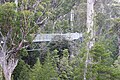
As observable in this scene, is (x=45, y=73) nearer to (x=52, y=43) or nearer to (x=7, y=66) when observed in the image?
(x=7, y=66)

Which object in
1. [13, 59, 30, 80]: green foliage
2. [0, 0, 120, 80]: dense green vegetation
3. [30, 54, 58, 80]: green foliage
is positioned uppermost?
[0, 0, 120, 80]: dense green vegetation

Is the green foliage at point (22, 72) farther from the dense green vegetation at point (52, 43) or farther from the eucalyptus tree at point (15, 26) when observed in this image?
A: the eucalyptus tree at point (15, 26)

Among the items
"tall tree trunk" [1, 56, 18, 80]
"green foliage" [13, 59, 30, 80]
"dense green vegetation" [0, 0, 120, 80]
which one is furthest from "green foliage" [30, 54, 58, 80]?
"green foliage" [13, 59, 30, 80]

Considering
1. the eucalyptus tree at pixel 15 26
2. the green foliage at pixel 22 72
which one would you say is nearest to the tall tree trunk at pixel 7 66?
the eucalyptus tree at pixel 15 26

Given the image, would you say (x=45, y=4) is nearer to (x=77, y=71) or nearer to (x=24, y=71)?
(x=24, y=71)

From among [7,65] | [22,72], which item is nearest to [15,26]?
[7,65]

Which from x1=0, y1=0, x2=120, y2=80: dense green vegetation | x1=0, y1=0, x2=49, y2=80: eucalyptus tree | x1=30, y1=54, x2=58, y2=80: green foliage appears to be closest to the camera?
x1=0, y1=0, x2=120, y2=80: dense green vegetation

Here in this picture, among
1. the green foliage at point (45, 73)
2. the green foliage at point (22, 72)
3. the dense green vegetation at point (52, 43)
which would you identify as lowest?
the green foliage at point (22, 72)

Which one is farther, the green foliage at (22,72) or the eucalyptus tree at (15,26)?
the green foliage at (22,72)

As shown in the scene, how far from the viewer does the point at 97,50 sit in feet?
27.3

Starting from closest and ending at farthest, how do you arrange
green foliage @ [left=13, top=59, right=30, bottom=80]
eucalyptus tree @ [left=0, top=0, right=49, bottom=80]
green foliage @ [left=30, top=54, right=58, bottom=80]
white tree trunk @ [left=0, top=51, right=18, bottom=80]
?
eucalyptus tree @ [left=0, top=0, right=49, bottom=80] → green foliage @ [left=30, top=54, right=58, bottom=80] → white tree trunk @ [left=0, top=51, right=18, bottom=80] → green foliage @ [left=13, top=59, right=30, bottom=80]

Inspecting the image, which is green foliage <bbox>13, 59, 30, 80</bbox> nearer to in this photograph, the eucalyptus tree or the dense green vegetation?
the dense green vegetation

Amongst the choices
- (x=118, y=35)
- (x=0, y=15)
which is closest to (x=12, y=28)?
(x=0, y=15)

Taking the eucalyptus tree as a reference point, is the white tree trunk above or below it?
below
